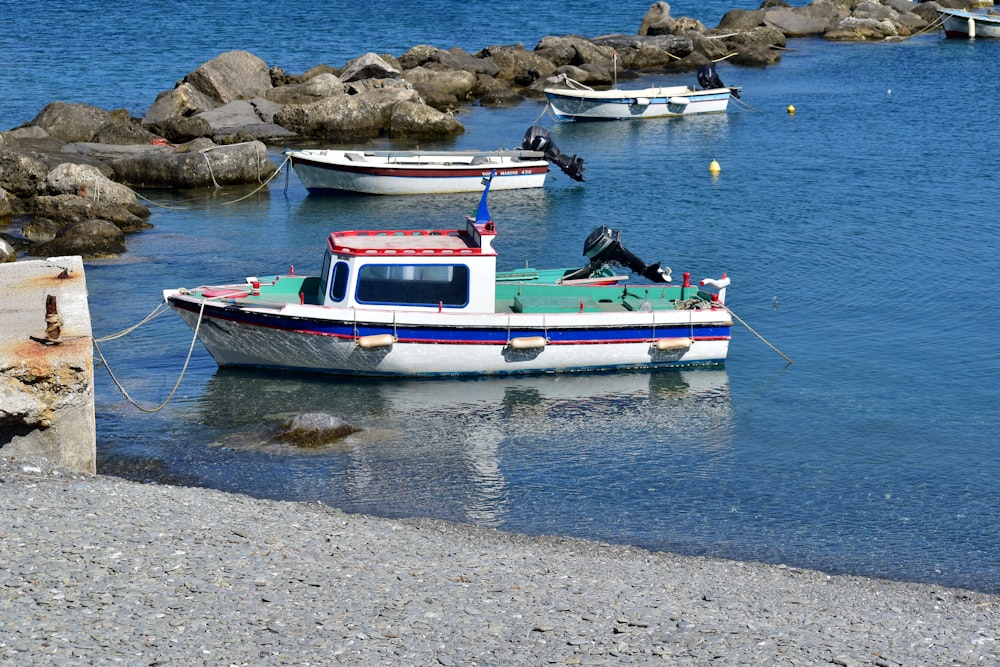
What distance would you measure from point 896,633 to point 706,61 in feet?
154

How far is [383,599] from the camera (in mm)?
10914

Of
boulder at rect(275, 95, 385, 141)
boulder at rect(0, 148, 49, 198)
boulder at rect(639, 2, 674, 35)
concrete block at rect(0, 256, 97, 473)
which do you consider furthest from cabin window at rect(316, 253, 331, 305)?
boulder at rect(639, 2, 674, 35)

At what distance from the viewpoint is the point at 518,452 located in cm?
1703

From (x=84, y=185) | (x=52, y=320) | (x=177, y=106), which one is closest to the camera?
(x=52, y=320)

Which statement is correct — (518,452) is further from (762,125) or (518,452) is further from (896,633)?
(762,125)

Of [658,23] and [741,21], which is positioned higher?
[741,21]

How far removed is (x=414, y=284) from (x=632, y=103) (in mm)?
26230

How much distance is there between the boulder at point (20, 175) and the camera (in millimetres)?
29859

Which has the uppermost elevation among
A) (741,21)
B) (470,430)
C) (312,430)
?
(741,21)

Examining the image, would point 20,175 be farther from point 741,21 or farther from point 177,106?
point 741,21

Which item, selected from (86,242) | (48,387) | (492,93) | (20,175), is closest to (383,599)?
(48,387)

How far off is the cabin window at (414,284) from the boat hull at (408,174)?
12.8m

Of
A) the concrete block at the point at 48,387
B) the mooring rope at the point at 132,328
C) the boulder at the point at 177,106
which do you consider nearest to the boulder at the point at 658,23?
the boulder at the point at 177,106

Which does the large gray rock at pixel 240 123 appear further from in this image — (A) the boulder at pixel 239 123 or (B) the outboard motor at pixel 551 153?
(B) the outboard motor at pixel 551 153
